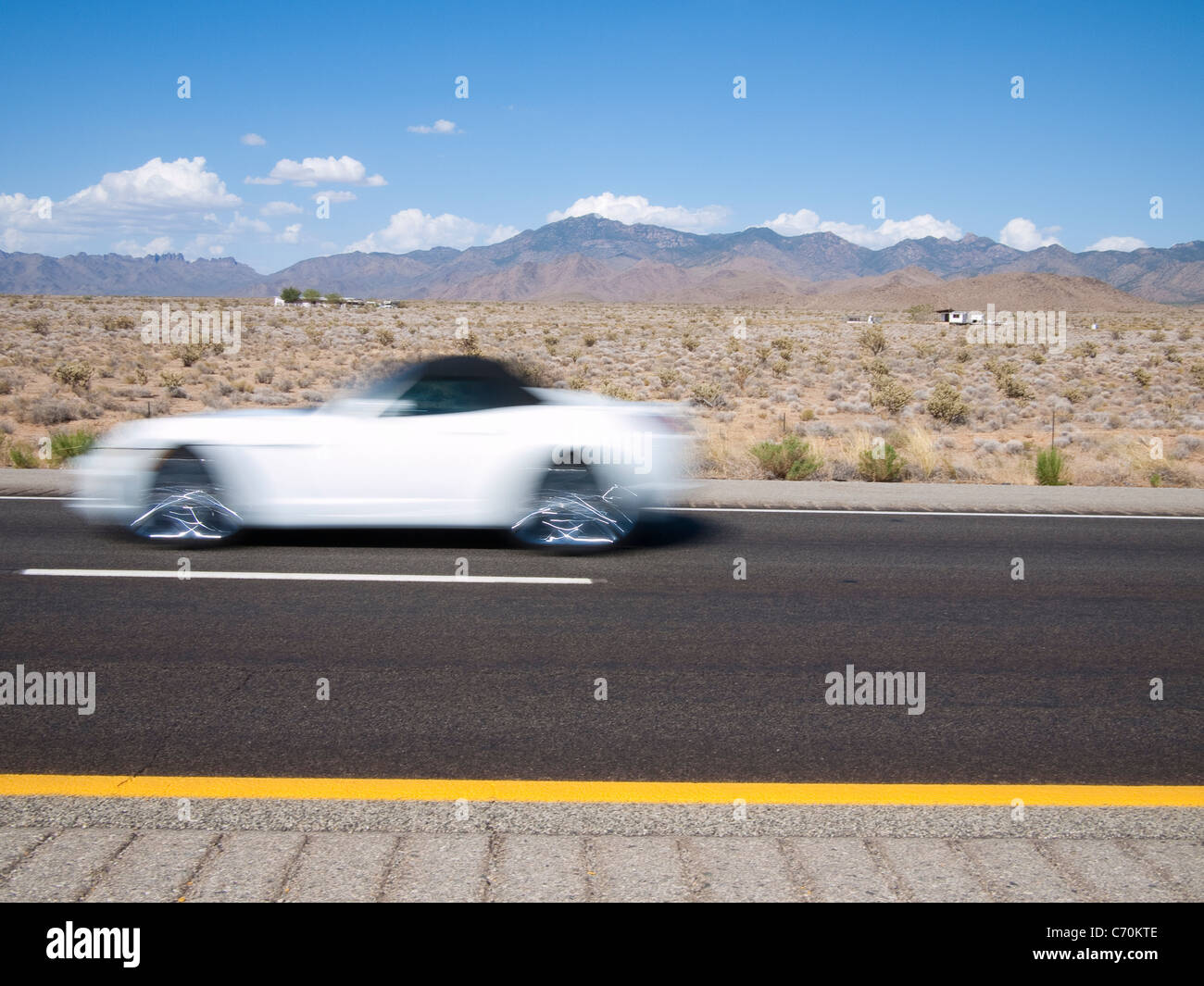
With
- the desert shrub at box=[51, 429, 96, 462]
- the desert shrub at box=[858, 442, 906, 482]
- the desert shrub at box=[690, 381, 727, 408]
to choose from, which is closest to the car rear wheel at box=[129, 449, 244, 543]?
the desert shrub at box=[51, 429, 96, 462]

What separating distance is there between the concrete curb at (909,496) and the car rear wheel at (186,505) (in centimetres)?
309

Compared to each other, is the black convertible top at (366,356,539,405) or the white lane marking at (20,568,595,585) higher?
the black convertible top at (366,356,539,405)

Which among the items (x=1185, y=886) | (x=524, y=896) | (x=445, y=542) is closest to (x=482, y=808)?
(x=524, y=896)

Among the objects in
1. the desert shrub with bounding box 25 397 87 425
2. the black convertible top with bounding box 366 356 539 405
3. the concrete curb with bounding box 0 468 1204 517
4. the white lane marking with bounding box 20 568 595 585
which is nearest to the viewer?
the white lane marking with bounding box 20 568 595 585

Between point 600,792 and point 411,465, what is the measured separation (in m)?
4.48

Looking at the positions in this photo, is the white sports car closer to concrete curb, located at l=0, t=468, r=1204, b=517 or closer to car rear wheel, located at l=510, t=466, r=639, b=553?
car rear wheel, located at l=510, t=466, r=639, b=553

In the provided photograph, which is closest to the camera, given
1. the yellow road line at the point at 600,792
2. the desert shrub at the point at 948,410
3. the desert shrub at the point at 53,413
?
the yellow road line at the point at 600,792

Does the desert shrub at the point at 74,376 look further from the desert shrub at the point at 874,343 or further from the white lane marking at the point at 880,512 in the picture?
the desert shrub at the point at 874,343

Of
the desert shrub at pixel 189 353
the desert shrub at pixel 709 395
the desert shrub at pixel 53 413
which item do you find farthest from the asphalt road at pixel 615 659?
the desert shrub at pixel 189 353

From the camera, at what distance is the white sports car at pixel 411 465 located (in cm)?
783

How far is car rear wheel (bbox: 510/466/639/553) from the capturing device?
26.3 ft

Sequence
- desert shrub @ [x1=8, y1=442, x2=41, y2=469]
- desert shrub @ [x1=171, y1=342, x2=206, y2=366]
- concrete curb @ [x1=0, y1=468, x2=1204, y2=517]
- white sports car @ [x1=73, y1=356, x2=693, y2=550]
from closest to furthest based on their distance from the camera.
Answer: white sports car @ [x1=73, y1=356, x2=693, y2=550] → concrete curb @ [x1=0, y1=468, x2=1204, y2=517] → desert shrub @ [x1=8, y1=442, x2=41, y2=469] → desert shrub @ [x1=171, y1=342, x2=206, y2=366]

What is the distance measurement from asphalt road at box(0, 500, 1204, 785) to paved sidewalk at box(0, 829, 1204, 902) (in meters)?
0.60

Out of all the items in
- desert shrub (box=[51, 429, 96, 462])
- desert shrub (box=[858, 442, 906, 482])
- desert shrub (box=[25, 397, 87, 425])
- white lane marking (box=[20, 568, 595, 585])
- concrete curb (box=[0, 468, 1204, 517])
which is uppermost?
desert shrub (box=[25, 397, 87, 425])
